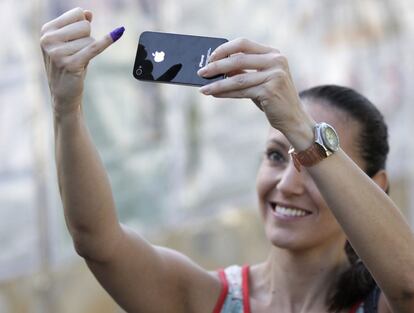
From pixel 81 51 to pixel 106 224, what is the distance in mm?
503

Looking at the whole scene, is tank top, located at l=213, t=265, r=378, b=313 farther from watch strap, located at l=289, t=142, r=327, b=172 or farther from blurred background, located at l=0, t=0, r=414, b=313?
Answer: blurred background, located at l=0, t=0, r=414, b=313

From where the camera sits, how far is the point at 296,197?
8.80ft

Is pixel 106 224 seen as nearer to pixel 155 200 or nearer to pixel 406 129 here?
pixel 155 200

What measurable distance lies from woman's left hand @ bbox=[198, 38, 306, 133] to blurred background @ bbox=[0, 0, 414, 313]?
2509 mm

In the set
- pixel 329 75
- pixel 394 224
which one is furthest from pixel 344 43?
pixel 394 224

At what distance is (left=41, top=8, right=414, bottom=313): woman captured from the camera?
218 cm

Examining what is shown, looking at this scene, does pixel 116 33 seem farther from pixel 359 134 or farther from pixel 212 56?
pixel 359 134

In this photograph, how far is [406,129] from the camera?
815 cm

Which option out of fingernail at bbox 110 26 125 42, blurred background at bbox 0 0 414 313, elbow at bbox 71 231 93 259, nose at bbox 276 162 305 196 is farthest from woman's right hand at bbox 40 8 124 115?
blurred background at bbox 0 0 414 313

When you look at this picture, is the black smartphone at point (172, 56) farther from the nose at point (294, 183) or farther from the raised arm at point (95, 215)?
the nose at point (294, 183)

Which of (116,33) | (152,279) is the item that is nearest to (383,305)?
(152,279)

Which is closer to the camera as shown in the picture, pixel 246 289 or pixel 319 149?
pixel 319 149

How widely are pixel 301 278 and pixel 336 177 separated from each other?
624 millimetres

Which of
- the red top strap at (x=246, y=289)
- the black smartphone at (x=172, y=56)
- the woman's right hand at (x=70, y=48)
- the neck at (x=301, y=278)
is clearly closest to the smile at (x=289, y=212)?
the neck at (x=301, y=278)
